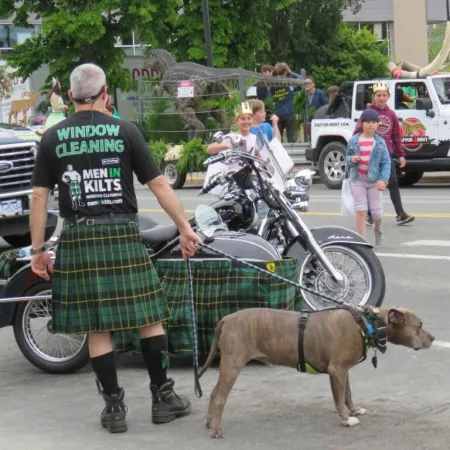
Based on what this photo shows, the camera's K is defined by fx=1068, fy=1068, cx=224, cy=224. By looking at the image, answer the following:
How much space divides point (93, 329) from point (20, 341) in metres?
1.49

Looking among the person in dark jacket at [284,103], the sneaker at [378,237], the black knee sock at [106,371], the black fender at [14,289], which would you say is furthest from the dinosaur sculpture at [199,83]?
the black knee sock at [106,371]

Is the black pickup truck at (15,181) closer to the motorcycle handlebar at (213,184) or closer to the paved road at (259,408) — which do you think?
the paved road at (259,408)

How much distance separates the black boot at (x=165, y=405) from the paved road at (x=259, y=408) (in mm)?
51

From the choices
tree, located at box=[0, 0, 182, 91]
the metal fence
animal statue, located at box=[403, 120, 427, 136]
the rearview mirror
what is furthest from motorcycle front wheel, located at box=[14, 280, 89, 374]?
tree, located at box=[0, 0, 182, 91]

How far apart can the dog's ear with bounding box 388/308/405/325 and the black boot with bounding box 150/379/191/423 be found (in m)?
1.25

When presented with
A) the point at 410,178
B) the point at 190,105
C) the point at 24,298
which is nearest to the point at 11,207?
the point at 24,298

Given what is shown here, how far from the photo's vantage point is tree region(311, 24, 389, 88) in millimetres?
45225

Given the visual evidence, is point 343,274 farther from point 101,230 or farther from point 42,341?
point 101,230

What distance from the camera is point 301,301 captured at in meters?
6.87

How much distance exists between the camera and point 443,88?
19.4 meters

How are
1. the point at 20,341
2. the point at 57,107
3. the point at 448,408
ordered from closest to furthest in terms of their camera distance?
the point at 448,408 < the point at 20,341 < the point at 57,107

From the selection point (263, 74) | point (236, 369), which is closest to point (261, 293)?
point (236, 369)

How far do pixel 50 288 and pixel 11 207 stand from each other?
5.30 metres

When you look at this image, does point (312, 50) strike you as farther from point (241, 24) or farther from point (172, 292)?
point (172, 292)
